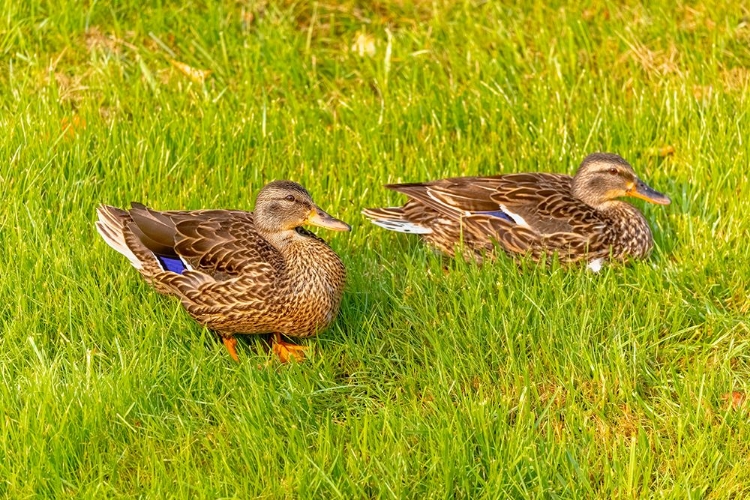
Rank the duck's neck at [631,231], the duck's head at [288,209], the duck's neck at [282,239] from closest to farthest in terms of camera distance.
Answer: the duck's head at [288,209], the duck's neck at [282,239], the duck's neck at [631,231]

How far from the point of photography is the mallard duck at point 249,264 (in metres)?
5.04

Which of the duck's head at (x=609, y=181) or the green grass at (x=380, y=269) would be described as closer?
the green grass at (x=380, y=269)

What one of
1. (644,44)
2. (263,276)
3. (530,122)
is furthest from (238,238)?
(644,44)

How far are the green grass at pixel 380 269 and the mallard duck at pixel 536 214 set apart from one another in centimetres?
19

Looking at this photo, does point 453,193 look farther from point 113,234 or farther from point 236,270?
point 113,234

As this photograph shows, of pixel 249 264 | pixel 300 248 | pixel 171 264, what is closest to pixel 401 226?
pixel 300 248

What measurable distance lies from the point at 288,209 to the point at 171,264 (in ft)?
2.11

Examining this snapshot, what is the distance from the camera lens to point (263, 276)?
5.07 metres

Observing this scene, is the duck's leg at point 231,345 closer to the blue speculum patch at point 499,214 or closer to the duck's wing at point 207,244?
the duck's wing at point 207,244

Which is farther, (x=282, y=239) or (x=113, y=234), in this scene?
(x=113, y=234)

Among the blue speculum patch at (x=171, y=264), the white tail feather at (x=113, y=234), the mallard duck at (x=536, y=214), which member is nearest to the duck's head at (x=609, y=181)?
the mallard duck at (x=536, y=214)

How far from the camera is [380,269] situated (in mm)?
5652

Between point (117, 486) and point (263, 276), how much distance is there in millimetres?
1277

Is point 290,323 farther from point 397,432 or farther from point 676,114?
point 676,114
